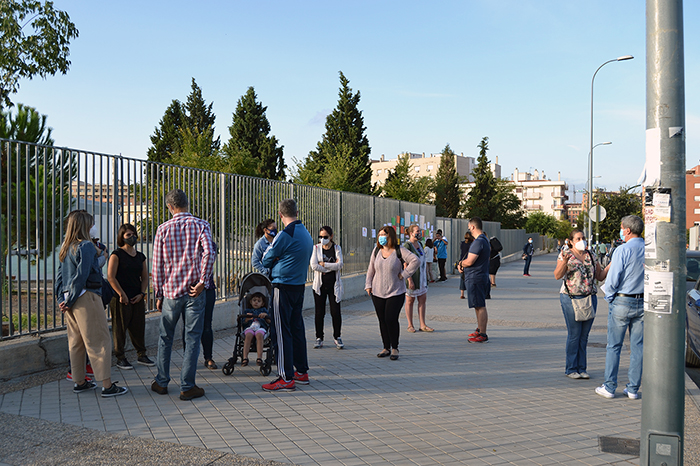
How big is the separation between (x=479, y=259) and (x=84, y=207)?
590cm

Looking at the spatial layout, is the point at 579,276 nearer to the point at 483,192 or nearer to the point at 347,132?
the point at 347,132

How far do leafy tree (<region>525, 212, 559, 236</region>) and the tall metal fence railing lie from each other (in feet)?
232

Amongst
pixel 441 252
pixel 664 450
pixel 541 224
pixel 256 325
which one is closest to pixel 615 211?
pixel 441 252

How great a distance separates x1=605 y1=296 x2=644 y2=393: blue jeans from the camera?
20.1 ft

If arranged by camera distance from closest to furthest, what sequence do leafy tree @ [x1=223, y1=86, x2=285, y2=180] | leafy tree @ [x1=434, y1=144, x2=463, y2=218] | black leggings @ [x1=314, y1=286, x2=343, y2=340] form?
black leggings @ [x1=314, y1=286, x2=343, y2=340] → leafy tree @ [x1=223, y1=86, x2=285, y2=180] → leafy tree @ [x1=434, y1=144, x2=463, y2=218]

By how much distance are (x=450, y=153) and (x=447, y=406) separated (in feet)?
197

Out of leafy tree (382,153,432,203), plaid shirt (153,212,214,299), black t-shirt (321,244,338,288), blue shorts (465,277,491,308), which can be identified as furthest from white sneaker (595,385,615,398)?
leafy tree (382,153,432,203)

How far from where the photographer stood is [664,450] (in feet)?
12.1

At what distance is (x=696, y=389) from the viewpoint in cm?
683

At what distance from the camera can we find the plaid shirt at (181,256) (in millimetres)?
5816

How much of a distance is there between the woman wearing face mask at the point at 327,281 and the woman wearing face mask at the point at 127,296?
245cm

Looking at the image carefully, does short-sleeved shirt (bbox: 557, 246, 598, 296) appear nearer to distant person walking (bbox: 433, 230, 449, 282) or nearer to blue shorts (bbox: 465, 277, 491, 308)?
blue shorts (bbox: 465, 277, 491, 308)

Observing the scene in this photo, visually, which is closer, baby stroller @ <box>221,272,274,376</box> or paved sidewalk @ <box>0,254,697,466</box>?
paved sidewalk @ <box>0,254,697,466</box>

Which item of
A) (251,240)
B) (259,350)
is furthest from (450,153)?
(259,350)
